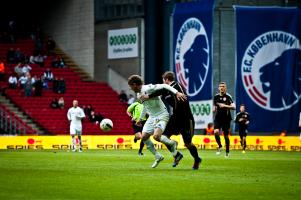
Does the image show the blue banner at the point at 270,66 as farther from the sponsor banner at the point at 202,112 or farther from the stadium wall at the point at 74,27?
the stadium wall at the point at 74,27

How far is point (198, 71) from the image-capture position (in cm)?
4656

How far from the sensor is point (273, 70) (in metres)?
46.9

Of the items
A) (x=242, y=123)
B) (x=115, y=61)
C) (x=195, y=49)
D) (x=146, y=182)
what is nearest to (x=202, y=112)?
(x=195, y=49)

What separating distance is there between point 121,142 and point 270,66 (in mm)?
8308

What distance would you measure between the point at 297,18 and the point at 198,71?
18.5 feet

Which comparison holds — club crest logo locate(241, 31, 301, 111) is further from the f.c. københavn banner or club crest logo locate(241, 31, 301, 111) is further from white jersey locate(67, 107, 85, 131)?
white jersey locate(67, 107, 85, 131)

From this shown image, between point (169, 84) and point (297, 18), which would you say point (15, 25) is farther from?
point (169, 84)

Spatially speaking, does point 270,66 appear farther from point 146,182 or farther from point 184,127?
point 146,182

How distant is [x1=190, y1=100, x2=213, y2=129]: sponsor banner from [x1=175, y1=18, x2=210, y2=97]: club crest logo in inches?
23.6

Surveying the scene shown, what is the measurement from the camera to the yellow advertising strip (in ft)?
147

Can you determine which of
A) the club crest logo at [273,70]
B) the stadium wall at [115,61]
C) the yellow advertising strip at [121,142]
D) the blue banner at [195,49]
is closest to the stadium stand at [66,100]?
the stadium wall at [115,61]

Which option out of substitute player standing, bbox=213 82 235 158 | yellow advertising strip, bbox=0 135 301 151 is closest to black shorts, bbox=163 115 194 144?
substitute player standing, bbox=213 82 235 158

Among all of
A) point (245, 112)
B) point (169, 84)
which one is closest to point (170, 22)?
point (245, 112)

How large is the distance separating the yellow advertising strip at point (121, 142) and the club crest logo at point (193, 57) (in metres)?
2.80
